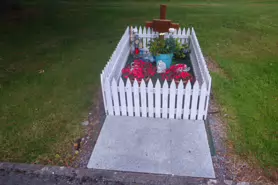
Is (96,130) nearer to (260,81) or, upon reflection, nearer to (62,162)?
(62,162)

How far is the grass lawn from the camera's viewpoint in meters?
4.27

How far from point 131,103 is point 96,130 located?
0.84 m

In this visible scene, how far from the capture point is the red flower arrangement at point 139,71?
Result: 224 inches

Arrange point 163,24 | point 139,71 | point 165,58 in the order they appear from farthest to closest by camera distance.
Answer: point 163,24
point 165,58
point 139,71

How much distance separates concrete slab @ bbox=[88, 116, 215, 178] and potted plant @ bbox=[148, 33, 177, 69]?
2239mm

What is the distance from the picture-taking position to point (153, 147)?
3930mm

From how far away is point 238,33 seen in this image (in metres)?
10.0

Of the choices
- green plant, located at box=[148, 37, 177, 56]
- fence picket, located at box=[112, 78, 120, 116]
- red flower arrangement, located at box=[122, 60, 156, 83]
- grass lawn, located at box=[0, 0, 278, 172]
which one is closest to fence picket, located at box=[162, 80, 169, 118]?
fence picket, located at box=[112, 78, 120, 116]

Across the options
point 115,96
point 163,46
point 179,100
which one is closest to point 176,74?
point 163,46

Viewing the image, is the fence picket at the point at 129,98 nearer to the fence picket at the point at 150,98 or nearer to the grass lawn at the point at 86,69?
the fence picket at the point at 150,98

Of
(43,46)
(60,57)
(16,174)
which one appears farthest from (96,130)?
(43,46)

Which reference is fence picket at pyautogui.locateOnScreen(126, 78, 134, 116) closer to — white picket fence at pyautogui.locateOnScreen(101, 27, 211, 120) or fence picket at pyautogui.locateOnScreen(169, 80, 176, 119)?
white picket fence at pyautogui.locateOnScreen(101, 27, 211, 120)

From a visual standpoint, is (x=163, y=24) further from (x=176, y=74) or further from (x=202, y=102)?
(x=202, y=102)

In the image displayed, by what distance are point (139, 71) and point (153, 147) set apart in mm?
2335
